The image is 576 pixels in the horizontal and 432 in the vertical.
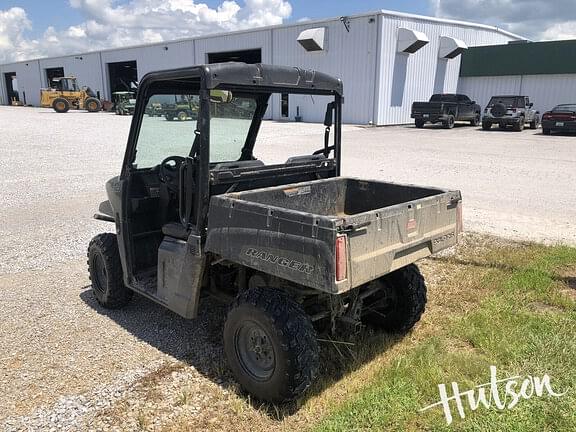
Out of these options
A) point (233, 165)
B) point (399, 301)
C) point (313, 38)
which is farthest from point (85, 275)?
point (313, 38)

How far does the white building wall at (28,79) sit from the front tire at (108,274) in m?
59.3

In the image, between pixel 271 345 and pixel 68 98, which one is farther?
pixel 68 98

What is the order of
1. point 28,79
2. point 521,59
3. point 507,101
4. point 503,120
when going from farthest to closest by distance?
point 28,79
point 521,59
point 507,101
point 503,120

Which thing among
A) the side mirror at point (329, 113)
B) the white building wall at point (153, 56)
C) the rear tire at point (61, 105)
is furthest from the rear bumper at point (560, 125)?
the rear tire at point (61, 105)

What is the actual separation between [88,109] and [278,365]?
137 feet

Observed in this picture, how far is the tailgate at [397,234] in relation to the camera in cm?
285

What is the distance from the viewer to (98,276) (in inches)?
188

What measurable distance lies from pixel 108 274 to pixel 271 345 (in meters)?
2.06

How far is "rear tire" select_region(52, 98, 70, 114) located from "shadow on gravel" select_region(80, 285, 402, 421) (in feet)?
131

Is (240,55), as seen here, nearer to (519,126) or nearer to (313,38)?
(313,38)

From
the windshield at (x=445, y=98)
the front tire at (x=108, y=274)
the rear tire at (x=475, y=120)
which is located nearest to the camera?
the front tire at (x=108, y=274)

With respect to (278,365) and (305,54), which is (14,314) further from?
(305,54)

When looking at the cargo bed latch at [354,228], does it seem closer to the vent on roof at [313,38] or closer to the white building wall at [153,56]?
the vent on roof at [313,38]

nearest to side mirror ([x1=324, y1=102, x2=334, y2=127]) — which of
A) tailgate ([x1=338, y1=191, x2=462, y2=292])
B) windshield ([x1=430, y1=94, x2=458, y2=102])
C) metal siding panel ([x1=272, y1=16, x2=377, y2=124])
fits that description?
tailgate ([x1=338, y1=191, x2=462, y2=292])
